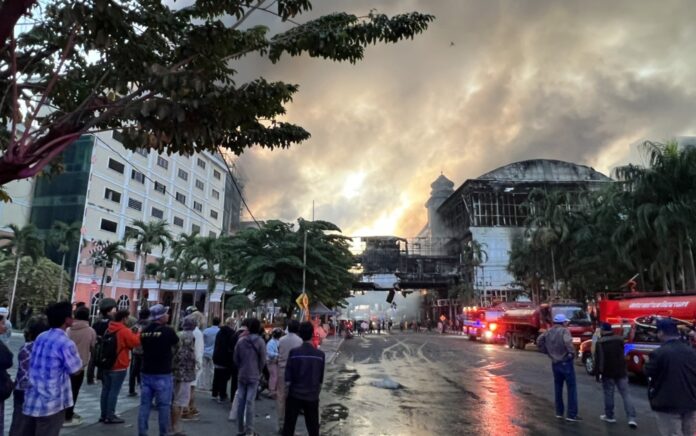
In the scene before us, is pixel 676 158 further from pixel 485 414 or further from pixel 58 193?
pixel 58 193

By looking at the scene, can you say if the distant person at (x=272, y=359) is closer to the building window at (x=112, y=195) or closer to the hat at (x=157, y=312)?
the hat at (x=157, y=312)

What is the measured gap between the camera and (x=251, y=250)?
21.6 meters

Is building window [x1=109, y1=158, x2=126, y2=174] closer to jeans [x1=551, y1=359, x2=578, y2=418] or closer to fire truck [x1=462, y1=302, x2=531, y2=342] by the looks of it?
fire truck [x1=462, y1=302, x2=531, y2=342]

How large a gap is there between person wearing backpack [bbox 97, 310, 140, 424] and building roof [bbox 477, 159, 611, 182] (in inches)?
2255

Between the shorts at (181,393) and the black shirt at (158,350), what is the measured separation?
35.0 inches

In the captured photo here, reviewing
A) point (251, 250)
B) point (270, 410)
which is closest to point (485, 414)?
point (270, 410)

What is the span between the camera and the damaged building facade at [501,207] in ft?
190

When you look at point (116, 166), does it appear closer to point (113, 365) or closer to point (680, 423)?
point (113, 365)

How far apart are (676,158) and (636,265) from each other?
7.91 meters

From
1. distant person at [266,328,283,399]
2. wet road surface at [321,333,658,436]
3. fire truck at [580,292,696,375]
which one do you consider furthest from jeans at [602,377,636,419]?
distant person at [266,328,283,399]

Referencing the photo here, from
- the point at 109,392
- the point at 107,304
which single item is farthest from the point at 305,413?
the point at 107,304

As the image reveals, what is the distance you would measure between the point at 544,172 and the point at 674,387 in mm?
60779

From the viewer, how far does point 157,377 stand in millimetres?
6766

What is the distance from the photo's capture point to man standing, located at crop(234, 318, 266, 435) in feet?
24.7
